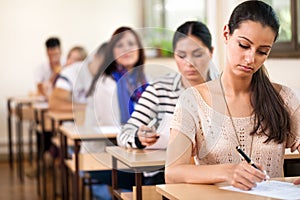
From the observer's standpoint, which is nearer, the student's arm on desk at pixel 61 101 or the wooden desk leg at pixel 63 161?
the wooden desk leg at pixel 63 161

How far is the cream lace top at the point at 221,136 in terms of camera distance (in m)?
2.29

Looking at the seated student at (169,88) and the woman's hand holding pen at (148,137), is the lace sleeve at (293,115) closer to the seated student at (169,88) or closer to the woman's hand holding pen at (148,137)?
the seated student at (169,88)

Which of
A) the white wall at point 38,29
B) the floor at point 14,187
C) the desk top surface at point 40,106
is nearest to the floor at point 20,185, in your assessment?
the floor at point 14,187

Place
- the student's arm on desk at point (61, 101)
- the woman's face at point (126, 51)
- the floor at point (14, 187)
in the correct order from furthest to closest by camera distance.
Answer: the floor at point (14, 187) < the student's arm on desk at point (61, 101) < the woman's face at point (126, 51)

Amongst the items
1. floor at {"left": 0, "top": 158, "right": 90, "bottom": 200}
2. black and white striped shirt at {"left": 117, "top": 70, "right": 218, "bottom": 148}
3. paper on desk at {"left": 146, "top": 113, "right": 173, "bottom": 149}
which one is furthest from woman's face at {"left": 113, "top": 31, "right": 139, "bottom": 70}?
floor at {"left": 0, "top": 158, "right": 90, "bottom": 200}

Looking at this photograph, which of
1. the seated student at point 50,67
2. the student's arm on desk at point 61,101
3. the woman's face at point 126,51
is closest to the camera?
the woman's face at point 126,51

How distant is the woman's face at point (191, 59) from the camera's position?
113 inches

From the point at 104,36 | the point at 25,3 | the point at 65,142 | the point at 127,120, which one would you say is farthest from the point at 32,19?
the point at 127,120

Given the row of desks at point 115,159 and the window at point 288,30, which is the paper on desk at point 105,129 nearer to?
the row of desks at point 115,159

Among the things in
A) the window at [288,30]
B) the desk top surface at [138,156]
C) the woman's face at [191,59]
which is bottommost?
the desk top surface at [138,156]

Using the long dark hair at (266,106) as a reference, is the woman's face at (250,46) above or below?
above

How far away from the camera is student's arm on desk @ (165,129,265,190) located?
1.97m

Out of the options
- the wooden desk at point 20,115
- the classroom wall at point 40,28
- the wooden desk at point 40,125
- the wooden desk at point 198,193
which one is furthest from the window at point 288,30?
the classroom wall at point 40,28

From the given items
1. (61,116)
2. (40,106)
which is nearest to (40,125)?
(40,106)
